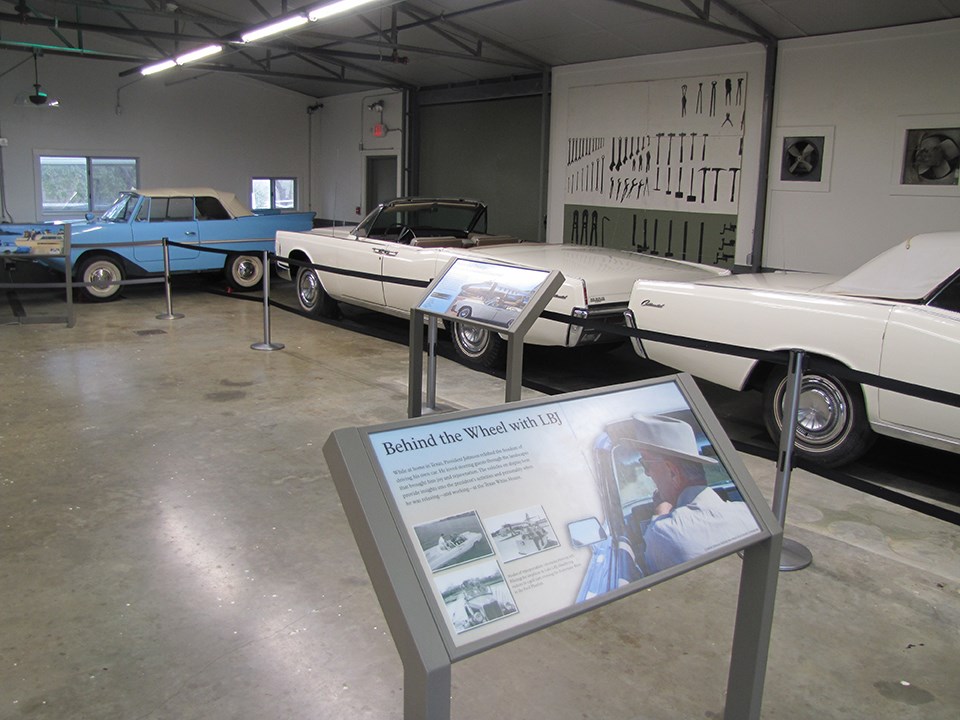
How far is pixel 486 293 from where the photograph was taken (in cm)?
552

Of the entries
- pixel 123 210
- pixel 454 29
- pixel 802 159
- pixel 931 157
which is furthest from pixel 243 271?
pixel 931 157

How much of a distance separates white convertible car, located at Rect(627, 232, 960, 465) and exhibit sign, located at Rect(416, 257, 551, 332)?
3.57 feet

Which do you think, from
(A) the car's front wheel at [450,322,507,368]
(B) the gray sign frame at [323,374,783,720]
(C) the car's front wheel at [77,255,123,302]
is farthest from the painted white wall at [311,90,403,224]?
(B) the gray sign frame at [323,374,783,720]

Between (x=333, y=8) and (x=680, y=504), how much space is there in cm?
767

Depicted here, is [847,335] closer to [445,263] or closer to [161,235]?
[445,263]

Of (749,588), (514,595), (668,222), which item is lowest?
(749,588)

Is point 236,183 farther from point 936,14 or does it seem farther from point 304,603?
point 304,603

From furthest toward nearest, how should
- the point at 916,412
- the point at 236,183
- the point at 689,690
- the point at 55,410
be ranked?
the point at 236,183 < the point at 55,410 < the point at 916,412 < the point at 689,690

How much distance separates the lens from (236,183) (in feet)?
57.6

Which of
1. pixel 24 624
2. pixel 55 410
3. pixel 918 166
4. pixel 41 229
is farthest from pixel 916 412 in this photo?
pixel 41 229

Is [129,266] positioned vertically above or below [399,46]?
below

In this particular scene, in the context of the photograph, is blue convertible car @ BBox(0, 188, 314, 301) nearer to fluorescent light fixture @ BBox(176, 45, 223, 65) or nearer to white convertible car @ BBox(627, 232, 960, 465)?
fluorescent light fixture @ BBox(176, 45, 223, 65)

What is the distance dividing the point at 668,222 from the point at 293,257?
5.04m

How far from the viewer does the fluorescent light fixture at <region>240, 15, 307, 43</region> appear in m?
9.32
